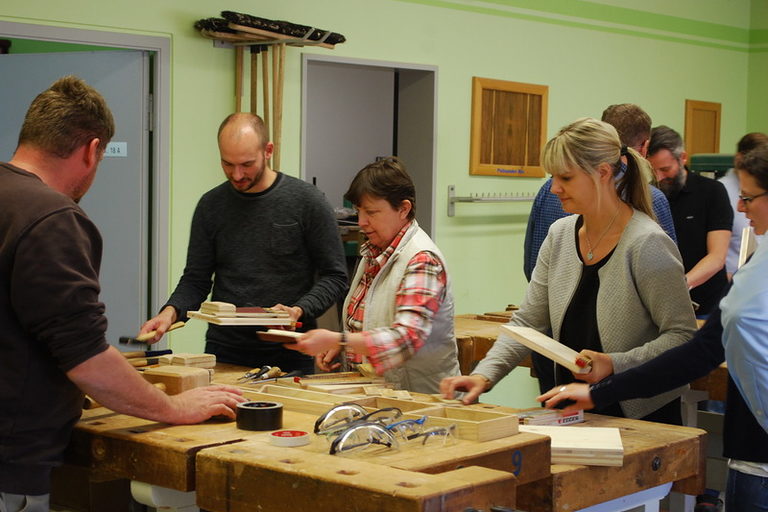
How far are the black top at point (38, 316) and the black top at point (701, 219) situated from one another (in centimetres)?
379

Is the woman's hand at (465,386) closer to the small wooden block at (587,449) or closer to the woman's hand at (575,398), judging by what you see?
the woman's hand at (575,398)

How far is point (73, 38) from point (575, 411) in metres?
3.59

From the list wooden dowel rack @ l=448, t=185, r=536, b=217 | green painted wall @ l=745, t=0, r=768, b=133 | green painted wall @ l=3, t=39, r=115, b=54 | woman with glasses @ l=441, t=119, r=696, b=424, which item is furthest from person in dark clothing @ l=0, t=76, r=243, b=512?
green painted wall @ l=745, t=0, r=768, b=133

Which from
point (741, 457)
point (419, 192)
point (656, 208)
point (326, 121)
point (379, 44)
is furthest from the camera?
point (326, 121)

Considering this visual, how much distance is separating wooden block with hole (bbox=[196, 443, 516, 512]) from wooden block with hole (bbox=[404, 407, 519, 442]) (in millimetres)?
306

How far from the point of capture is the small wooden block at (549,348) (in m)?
2.54

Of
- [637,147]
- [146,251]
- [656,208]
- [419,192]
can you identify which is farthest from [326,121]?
[656,208]

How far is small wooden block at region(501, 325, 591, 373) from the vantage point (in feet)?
8.35

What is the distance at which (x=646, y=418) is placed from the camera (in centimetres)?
279

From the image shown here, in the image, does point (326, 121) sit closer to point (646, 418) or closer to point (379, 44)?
point (379, 44)

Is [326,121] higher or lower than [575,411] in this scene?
higher

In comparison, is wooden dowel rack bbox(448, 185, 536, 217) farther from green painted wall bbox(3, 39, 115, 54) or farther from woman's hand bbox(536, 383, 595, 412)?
woman's hand bbox(536, 383, 595, 412)

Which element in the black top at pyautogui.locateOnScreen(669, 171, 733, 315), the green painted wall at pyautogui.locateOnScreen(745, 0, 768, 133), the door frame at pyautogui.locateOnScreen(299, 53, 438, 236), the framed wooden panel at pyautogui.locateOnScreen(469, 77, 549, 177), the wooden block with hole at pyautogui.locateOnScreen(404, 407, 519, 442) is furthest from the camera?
the green painted wall at pyautogui.locateOnScreen(745, 0, 768, 133)

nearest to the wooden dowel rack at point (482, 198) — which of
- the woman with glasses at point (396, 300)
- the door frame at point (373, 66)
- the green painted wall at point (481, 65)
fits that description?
the green painted wall at point (481, 65)
